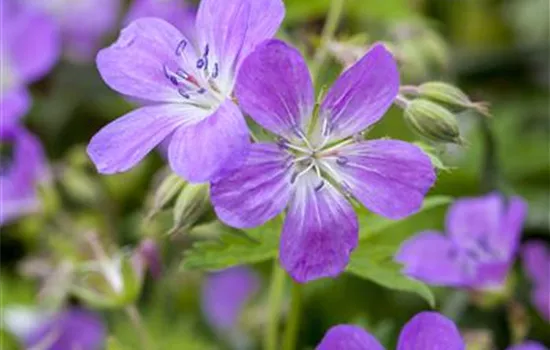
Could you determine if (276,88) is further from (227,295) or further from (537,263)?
(227,295)

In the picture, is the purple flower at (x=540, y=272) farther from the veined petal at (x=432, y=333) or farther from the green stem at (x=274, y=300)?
the veined petal at (x=432, y=333)

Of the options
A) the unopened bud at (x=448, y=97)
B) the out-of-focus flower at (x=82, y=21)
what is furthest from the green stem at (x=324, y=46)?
the out-of-focus flower at (x=82, y=21)

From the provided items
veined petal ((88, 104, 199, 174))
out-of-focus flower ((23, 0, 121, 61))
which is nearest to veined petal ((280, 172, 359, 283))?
veined petal ((88, 104, 199, 174))

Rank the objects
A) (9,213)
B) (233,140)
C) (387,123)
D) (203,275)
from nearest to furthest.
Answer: (233,140) → (9,213) → (203,275) → (387,123)

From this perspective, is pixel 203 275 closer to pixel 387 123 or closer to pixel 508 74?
pixel 387 123

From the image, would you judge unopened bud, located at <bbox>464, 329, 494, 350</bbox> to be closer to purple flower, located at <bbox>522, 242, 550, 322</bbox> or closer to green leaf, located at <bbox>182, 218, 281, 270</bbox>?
purple flower, located at <bbox>522, 242, 550, 322</bbox>

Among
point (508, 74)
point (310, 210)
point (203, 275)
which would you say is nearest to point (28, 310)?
point (203, 275)
